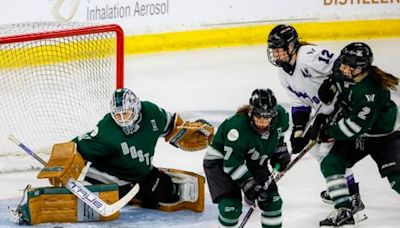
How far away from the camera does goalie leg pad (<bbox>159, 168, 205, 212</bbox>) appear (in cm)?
384

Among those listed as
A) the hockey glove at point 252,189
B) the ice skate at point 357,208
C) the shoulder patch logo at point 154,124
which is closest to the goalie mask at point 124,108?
the shoulder patch logo at point 154,124

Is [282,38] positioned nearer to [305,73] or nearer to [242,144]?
[305,73]

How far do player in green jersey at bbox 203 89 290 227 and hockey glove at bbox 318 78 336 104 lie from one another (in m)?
0.32

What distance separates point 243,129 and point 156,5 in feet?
9.21

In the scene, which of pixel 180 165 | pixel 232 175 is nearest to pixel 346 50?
pixel 232 175

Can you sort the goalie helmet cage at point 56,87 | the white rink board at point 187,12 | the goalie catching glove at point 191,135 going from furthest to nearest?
the white rink board at point 187,12
the goalie helmet cage at point 56,87
the goalie catching glove at point 191,135

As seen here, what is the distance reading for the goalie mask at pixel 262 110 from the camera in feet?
10.3

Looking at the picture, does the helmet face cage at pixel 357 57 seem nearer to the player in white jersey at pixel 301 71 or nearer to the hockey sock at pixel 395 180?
the player in white jersey at pixel 301 71

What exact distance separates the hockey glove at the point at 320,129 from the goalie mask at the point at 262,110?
0.46 metres

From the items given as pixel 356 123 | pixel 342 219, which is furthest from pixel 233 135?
pixel 342 219

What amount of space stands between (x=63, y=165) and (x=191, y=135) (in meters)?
0.61

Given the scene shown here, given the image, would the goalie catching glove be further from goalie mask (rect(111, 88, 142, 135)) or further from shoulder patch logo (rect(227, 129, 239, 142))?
shoulder patch logo (rect(227, 129, 239, 142))

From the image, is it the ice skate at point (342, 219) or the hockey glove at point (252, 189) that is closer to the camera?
the hockey glove at point (252, 189)

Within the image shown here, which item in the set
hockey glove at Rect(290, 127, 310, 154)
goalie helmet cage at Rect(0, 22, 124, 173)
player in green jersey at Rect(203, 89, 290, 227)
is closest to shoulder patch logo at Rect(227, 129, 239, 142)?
player in green jersey at Rect(203, 89, 290, 227)
